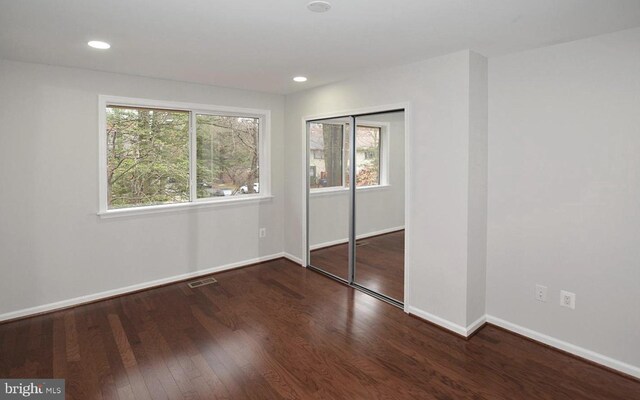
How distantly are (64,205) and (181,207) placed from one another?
3.66ft

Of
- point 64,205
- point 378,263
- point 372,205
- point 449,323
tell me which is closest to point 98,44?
point 64,205

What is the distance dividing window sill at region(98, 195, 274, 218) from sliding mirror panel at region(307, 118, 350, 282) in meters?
0.74

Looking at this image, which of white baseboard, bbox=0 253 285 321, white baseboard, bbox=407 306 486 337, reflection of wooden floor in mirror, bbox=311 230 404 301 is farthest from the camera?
reflection of wooden floor in mirror, bbox=311 230 404 301

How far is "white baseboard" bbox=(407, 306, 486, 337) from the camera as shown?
119 inches

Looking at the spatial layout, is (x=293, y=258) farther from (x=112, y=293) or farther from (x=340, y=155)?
Result: (x=112, y=293)

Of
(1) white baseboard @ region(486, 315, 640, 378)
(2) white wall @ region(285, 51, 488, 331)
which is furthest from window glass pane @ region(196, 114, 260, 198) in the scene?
(1) white baseboard @ region(486, 315, 640, 378)

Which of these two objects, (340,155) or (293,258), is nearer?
(340,155)

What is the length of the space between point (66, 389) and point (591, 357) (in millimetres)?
3604

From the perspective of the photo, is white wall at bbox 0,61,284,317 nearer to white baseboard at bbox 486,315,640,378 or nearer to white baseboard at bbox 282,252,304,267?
white baseboard at bbox 282,252,304,267

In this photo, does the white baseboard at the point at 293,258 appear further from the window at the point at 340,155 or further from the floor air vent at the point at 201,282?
the floor air vent at the point at 201,282

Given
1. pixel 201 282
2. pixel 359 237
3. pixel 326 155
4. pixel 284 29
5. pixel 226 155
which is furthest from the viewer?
pixel 226 155

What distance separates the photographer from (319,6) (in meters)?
2.05

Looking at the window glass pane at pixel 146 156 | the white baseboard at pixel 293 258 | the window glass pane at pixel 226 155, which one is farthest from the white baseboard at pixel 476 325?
the window glass pane at pixel 146 156

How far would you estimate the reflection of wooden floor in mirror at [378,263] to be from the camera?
366 centimetres
